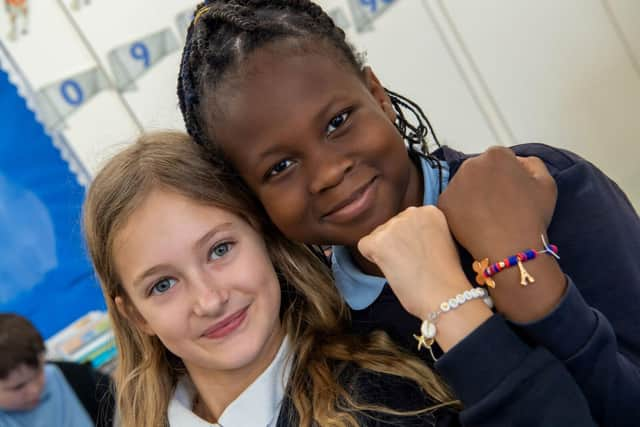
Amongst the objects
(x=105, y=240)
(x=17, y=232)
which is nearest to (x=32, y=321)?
(x=17, y=232)

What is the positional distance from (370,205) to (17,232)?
6.75ft

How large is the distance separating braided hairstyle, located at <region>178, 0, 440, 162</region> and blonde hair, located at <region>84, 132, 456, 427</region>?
0.09m

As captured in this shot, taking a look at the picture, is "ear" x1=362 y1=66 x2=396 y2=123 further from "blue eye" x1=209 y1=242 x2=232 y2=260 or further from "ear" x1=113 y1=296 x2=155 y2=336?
"ear" x1=113 y1=296 x2=155 y2=336

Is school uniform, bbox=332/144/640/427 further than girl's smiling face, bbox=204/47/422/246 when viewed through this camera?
No

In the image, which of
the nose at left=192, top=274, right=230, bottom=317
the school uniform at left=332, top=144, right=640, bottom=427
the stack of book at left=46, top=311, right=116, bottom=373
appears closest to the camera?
the school uniform at left=332, top=144, right=640, bottom=427

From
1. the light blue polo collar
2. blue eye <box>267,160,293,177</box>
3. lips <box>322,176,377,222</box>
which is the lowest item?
the light blue polo collar

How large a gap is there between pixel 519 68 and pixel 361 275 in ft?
6.64

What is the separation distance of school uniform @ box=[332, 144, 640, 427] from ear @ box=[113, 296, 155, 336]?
0.62m

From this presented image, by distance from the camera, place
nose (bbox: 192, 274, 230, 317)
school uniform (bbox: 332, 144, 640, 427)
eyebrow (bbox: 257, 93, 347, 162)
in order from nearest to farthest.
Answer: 1. school uniform (bbox: 332, 144, 640, 427)
2. eyebrow (bbox: 257, 93, 347, 162)
3. nose (bbox: 192, 274, 230, 317)

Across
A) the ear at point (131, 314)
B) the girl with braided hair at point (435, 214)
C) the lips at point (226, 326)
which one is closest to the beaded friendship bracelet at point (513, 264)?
the girl with braided hair at point (435, 214)

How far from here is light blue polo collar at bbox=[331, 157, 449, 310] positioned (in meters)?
1.11

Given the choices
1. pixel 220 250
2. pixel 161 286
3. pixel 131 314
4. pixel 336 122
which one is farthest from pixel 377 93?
pixel 131 314

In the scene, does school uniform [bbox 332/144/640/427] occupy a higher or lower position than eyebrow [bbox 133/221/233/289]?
lower

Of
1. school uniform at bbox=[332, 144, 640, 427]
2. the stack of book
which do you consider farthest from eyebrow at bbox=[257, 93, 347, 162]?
the stack of book
